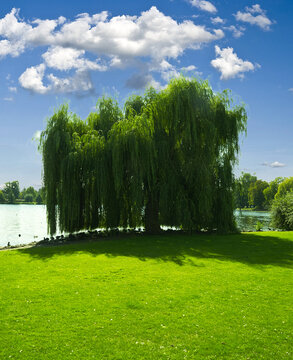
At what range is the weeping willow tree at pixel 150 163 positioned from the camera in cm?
1794

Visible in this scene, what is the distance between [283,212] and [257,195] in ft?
195

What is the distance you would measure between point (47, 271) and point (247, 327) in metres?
6.54

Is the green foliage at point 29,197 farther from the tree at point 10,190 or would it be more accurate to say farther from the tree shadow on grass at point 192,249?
the tree shadow on grass at point 192,249

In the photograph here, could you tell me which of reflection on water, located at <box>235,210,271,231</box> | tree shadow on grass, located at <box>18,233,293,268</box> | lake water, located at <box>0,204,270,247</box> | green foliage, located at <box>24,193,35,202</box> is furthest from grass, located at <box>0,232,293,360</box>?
green foliage, located at <box>24,193,35,202</box>

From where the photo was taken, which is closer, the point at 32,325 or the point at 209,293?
the point at 32,325

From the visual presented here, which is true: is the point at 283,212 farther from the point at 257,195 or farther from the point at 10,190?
the point at 10,190

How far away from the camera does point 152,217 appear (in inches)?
774

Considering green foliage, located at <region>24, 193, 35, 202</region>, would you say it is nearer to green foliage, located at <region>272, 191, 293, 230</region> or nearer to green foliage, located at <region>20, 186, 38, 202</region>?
green foliage, located at <region>20, 186, 38, 202</region>

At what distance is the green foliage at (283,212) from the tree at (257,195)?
57.2 metres

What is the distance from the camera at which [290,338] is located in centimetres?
571

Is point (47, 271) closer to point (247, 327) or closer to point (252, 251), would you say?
point (247, 327)

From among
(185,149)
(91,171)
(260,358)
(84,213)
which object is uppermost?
(185,149)

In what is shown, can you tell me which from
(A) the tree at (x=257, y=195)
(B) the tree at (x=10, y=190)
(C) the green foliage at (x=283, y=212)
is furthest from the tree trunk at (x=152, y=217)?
(B) the tree at (x=10, y=190)

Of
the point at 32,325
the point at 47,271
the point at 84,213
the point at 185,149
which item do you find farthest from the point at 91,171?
the point at 32,325
